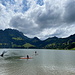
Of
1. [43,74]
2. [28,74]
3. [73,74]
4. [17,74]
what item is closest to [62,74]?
[73,74]

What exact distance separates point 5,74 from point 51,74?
1355 centimetres

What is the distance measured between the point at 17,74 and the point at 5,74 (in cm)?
353

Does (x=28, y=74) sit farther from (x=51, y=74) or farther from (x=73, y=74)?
(x=73, y=74)

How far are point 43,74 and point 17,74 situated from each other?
7673 millimetres

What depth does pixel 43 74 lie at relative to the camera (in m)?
31.5

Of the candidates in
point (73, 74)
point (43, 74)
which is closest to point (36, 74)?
point (43, 74)

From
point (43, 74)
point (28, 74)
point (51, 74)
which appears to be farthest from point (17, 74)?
point (51, 74)

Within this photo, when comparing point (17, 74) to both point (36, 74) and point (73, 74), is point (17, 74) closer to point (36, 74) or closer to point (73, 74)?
point (36, 74)

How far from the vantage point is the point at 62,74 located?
104ft

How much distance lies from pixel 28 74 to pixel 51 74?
22.3 ft

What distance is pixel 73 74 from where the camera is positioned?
3189cm

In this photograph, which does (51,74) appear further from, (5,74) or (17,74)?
Answer: (5,74)

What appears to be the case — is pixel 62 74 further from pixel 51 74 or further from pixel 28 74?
pixel 28 74

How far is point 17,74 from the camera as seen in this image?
3111 centimetres
